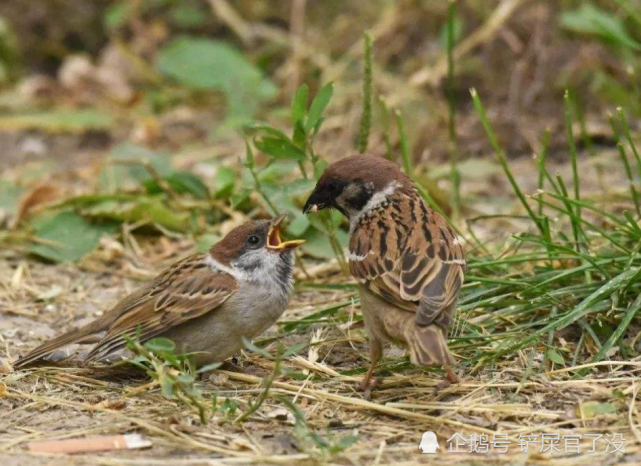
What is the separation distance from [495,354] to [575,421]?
0.62m

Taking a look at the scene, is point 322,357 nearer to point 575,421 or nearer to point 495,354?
point 495,354

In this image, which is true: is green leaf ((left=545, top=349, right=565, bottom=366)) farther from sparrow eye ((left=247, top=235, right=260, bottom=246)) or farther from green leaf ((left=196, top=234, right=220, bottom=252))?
green leaf ((left=196, top=234, right=220, bottom=252))

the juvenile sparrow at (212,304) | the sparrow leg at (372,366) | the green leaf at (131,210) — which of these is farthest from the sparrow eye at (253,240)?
the green leaf at (131,210)

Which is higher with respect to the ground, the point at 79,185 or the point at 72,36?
the point at 72,36

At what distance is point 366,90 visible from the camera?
208 inches

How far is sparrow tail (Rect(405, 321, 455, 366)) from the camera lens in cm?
391

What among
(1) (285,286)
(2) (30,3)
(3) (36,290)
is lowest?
(3) (36,290)

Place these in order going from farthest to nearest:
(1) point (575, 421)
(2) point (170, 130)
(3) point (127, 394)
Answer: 1. (2) point (170, 130)
2. (3) point (127, 394)
3. (1) point (575, 421)

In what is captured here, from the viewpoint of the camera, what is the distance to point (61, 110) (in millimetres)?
9359

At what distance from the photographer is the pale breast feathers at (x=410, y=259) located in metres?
4.15

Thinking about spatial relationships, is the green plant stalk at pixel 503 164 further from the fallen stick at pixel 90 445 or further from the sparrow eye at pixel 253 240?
the fallen stick at pixel 90 445

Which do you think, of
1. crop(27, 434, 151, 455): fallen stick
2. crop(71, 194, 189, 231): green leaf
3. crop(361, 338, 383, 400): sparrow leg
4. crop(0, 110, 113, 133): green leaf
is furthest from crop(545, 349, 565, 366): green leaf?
crop(0, 110, 113, 133): green leaf

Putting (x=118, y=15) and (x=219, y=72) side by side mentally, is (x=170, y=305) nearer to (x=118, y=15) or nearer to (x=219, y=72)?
(x=219, y=72)

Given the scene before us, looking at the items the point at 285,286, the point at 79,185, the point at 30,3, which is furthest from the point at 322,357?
the point at 30,3
